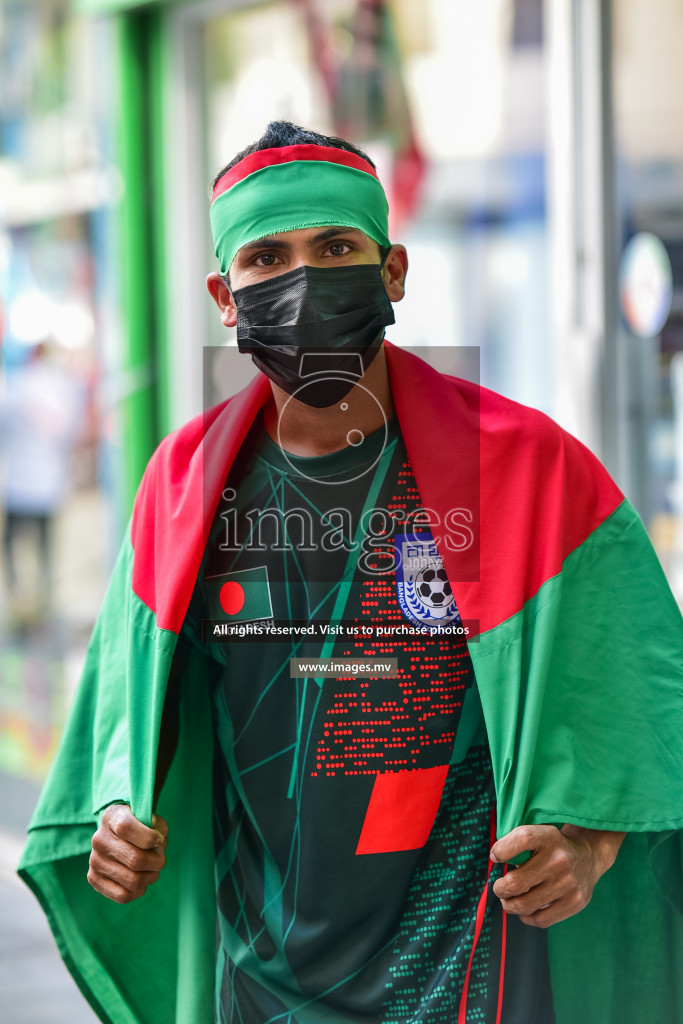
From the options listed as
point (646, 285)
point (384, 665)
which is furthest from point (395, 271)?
point (646, 285)

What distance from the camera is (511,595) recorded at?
67.1 inches

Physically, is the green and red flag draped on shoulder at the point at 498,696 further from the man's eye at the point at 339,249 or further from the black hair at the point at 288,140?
the black hair at the point at 288,140

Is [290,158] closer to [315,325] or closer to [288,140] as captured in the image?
[288,140]

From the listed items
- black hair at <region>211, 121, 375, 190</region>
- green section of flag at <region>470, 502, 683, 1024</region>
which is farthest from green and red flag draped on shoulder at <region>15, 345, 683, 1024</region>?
black hair at <region>211, 121, 375, 190</region>

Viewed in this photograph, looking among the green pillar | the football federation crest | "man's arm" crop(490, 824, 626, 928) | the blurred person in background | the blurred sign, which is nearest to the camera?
"man's arm" crop(490, 824, 626, 928)

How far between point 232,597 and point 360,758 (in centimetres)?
33

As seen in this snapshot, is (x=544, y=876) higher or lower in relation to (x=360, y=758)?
lower

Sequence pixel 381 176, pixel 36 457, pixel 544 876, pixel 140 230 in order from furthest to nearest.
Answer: pixel 36 457, pixel 140 230, pixel 381 176, pixel 544 876

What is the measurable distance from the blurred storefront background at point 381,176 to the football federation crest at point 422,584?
2.29 m

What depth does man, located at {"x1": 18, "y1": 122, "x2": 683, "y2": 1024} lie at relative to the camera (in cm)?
172

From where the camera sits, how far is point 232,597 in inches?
73.8

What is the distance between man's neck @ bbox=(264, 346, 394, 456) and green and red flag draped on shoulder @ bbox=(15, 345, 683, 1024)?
49 mm

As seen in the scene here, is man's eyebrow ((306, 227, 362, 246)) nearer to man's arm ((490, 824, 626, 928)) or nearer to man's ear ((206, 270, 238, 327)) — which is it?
man's ear ((206, 270, 238, 327))

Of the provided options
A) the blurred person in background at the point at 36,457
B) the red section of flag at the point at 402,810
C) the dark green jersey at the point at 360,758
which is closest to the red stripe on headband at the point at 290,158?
the dark green jersey at the point at 360,758
